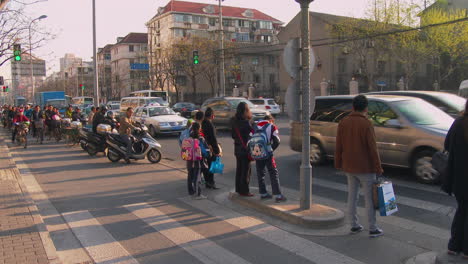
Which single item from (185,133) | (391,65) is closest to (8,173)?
(185,133)

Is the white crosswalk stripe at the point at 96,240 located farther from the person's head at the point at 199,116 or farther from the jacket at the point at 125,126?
the jacket at the point at 125,126

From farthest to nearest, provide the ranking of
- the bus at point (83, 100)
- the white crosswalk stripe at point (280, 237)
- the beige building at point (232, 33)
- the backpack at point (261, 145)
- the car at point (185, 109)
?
the beige building at point (232, 33)
the bus at point (83, 100)
the car at point (185, 109)
the backpack at point (261, 145)
the white crosswalk stripe at point (280, 237)

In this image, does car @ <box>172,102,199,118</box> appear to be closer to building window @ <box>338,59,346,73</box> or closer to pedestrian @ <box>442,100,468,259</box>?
building window @ <box>338,59,346,73</box>

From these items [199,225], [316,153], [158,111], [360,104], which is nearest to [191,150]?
[199,225]

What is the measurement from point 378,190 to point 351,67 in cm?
4992

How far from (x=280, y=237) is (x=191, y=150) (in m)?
2.89

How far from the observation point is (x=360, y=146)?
5.35m

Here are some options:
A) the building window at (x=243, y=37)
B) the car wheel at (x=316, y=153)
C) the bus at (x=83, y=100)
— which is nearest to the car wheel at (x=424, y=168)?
the car wheel at (x=316, y=153)

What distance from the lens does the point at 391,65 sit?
186ft

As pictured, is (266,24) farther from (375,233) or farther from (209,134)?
(375,233)

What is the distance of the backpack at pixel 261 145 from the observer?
6.97m

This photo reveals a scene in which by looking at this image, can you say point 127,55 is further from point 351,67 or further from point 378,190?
point 378,190

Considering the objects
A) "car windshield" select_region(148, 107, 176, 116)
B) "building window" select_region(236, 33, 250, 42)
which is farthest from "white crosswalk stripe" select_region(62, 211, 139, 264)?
"building window" select_region(236, 33, 250, 42)

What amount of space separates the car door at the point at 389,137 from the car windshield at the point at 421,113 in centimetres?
24
